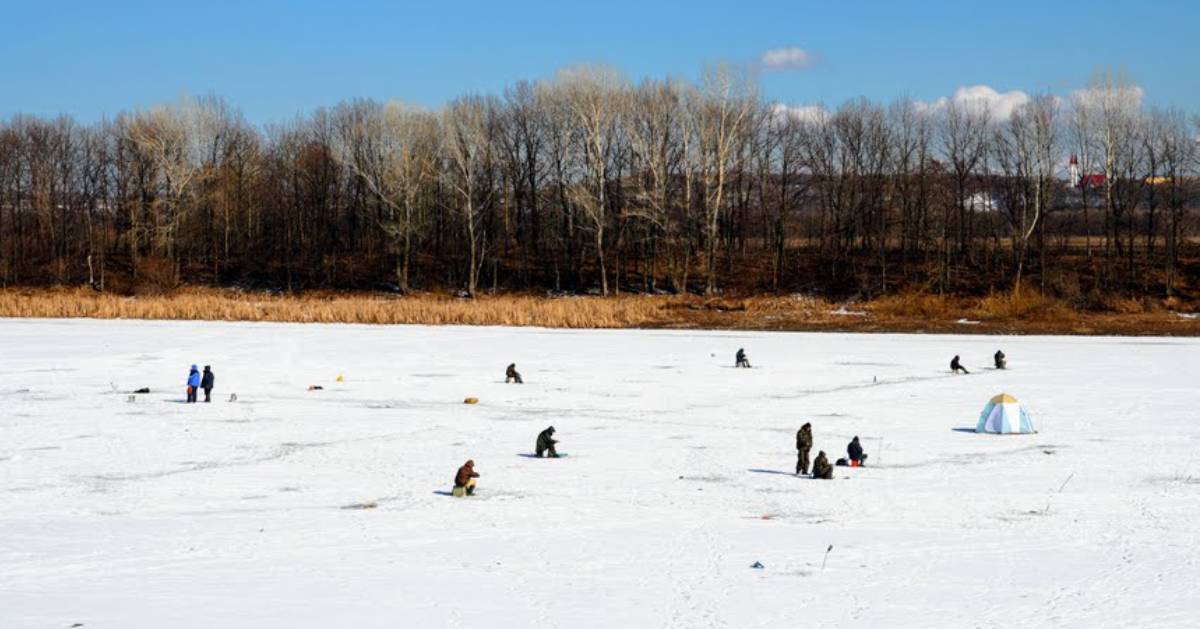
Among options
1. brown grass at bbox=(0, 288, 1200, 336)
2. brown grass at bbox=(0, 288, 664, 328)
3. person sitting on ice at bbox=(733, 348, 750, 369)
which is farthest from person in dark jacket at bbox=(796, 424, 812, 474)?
brown grass at bbox=(0, 288, 664, 328)

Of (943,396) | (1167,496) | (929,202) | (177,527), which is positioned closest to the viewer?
(177,527)

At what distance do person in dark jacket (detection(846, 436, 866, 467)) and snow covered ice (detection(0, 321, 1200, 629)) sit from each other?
532mm

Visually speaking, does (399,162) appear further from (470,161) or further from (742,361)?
(742,361)

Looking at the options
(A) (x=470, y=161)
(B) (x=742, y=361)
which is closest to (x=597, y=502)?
(B) (x=742, y=361)

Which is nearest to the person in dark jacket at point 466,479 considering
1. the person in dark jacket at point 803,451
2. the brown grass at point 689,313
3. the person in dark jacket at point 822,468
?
the person in dark jacket at point 803,451

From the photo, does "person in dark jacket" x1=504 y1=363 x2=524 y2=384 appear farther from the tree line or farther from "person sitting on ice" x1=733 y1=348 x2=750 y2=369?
the tree line

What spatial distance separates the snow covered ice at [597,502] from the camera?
12.5 meters

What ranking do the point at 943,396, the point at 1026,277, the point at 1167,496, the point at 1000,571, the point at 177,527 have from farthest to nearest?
the point at 1026,277, the point at 943,396, the point at 1167,496, the point at 177,527, the point at 1000,571

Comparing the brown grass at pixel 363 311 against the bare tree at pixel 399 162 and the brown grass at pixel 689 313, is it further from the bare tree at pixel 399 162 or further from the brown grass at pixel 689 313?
the bare tree at pixel 399 162

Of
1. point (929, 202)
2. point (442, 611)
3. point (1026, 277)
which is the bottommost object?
point (442, 611)

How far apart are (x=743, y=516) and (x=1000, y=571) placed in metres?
3.85

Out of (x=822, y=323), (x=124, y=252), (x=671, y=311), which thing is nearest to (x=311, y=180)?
(x=124, y=252)

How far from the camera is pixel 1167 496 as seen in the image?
690 inches

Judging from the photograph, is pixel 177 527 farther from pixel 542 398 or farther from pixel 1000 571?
pixel 542 398
